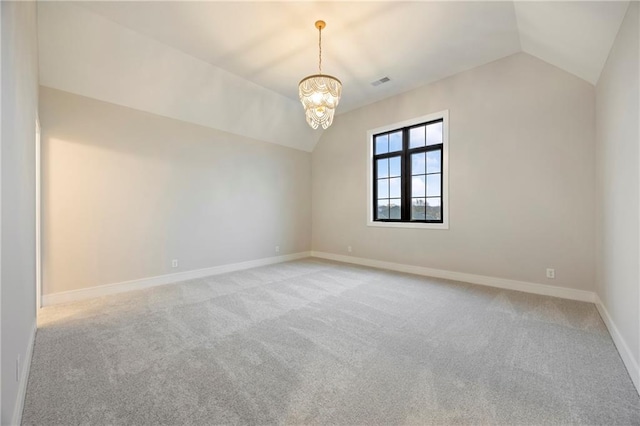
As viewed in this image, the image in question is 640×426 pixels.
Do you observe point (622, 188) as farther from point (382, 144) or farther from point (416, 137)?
point (382, 144)

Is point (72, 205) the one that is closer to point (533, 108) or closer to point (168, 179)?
point (168, 179)

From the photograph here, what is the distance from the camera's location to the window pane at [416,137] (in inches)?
193

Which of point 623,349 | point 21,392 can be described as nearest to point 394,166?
point 623,349

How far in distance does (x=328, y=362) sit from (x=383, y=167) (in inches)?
166

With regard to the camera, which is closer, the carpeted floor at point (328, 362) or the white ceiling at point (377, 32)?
the carpeted floor at point (328, 362)

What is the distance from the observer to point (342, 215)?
605 centimetres

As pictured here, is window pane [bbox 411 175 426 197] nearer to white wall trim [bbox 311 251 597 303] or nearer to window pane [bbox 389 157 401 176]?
window pane [bbox 389 157 401 176]

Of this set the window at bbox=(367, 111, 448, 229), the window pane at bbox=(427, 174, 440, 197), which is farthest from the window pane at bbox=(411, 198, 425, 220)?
the window pane at bbox=(427, 174, 440, 197)

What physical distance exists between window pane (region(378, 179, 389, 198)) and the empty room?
0.10 meters

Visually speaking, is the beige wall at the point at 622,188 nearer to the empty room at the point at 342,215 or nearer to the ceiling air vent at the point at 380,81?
the empty room at the point at 342,215

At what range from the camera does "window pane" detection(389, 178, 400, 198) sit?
5238 millimetres

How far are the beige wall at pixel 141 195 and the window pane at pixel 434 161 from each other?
124 inches

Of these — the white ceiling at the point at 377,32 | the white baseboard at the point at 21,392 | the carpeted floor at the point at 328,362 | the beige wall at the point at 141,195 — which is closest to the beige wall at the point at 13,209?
the white baseboard at the point at 21,392

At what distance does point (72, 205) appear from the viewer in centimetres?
345
